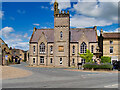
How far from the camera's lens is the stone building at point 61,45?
42.9 metres

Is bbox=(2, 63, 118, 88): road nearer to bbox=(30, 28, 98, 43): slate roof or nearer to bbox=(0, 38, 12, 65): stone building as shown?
bbox=(30, 28, 98, 43): slate roof

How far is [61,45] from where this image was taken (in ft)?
141

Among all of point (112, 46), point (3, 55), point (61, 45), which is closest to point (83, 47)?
point (61, 45)

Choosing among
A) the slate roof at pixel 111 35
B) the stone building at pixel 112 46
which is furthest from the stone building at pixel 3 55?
the slate roof at pixel 111 35

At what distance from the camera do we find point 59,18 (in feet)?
142

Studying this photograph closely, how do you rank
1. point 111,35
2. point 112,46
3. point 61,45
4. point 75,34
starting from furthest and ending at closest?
1. point 75,34
2. point 111,35
3. point 112,46
4. point 61,45

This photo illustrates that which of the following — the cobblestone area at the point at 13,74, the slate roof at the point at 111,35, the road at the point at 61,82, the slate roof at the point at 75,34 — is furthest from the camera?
the slate roof at the point at 75,34

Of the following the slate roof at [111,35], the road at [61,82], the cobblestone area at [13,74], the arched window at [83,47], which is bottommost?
the cobblestone area at [13,74]

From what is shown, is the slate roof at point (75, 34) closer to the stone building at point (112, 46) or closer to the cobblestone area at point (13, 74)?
the stone building at point (112, 46)

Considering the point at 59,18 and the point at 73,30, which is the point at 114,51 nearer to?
the point at 73,30

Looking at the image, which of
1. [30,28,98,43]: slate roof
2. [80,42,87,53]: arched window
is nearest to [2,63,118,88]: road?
[80,42,87,53]: arched window

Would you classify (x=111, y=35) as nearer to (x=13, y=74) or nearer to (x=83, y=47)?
(x=83, y=47)

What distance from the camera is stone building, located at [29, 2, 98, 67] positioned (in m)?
42.9

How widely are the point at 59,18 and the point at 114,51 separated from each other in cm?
1764
